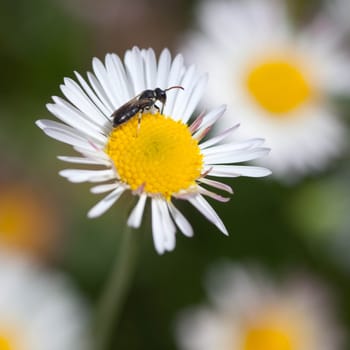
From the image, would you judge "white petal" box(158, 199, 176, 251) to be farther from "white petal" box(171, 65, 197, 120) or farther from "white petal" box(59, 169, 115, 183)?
"white petal" box(171, 65, 197, 120)

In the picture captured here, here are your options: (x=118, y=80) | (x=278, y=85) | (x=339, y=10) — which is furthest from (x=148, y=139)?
(x=339, y=10)

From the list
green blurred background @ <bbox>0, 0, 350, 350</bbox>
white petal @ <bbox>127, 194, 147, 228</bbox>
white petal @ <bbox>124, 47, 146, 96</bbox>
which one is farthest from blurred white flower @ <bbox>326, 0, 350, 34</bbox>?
white petal @ <bbox>127, 194, 147, 228</bbox>

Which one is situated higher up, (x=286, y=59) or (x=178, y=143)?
(x=286, y=59)

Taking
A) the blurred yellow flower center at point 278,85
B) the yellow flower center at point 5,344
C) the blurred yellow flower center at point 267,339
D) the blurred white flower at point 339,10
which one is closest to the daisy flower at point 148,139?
the yellow flower center at point 5,344

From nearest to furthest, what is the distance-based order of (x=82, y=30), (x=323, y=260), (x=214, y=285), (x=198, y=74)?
(x=198, y=74)
(x=214, y=285)
(x=323, y=260)
(x=82, y=30)

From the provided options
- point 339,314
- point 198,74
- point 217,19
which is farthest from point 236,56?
point 198,74

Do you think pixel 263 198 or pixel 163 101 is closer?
pixel 163 101

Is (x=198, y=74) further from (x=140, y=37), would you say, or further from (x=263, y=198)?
(x=140, y=37)
